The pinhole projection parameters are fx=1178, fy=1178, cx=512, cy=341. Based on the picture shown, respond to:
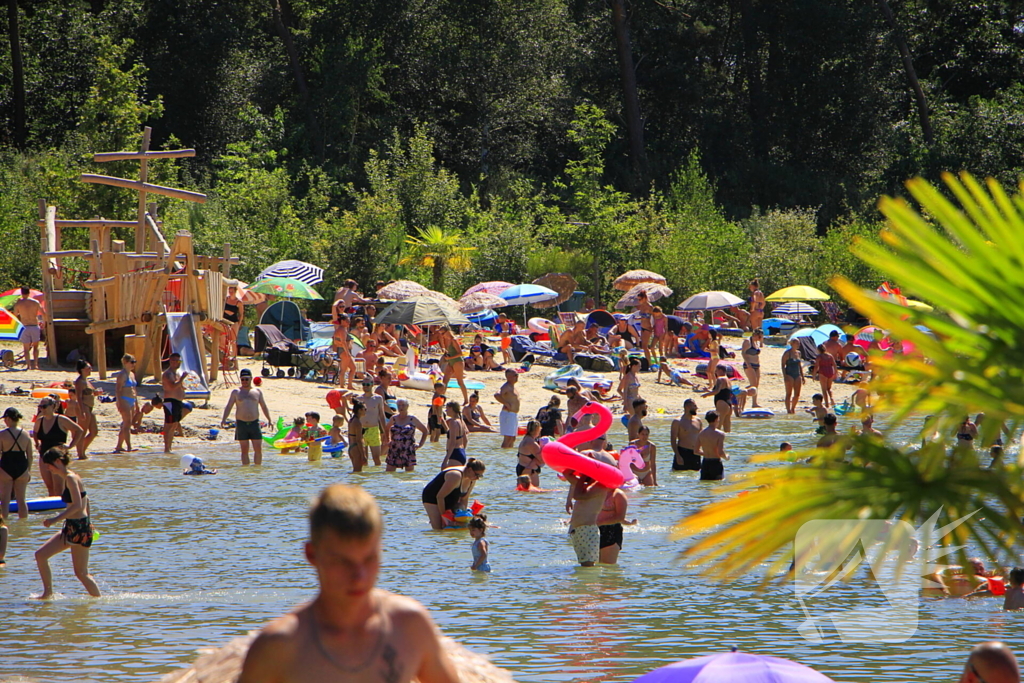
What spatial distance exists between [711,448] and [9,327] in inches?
605

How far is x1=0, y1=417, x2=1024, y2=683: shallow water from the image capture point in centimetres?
834

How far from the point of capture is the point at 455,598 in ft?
33.4

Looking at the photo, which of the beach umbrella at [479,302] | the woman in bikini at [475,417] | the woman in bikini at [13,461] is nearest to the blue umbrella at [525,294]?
the beach umbrella at [479,302]

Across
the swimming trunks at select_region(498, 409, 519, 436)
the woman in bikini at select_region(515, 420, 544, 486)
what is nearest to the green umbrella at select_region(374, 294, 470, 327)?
the swimming trunks at select_region(498, 409, 519, 436)

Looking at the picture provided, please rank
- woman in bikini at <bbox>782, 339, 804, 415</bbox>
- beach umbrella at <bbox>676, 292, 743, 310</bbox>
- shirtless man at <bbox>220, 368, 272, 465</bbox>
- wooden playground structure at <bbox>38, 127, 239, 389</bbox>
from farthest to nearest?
beach umbrella at <bbox>676, 292, 743, 310</bbox>, woman in bikini at <bbox>782, 339, 804, 415</bbox>, wooden playground structure at <bbox>38, 127, 239, 389</bbox>, shirtless man at <bbox>220, 368, 272, 465</bbox>

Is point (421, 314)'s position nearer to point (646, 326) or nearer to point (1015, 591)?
point (646, 326)

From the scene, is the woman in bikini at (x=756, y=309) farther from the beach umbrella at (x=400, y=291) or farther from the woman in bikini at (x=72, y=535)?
the woman in bikini at (x=72, y=535)

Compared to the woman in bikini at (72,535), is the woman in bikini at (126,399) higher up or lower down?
higher up

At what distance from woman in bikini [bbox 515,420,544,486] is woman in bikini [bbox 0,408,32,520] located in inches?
238

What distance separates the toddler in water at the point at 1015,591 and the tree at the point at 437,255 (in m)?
24.6

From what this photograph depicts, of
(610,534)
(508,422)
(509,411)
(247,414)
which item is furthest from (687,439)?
(247,414)

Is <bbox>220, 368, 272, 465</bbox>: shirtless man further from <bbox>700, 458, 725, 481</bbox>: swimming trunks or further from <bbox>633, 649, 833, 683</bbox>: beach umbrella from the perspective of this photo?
<bbox>633, 649, 833, 683</bbox>: beach umbrella

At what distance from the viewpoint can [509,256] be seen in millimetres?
34219

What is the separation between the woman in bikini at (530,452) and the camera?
15414mm
